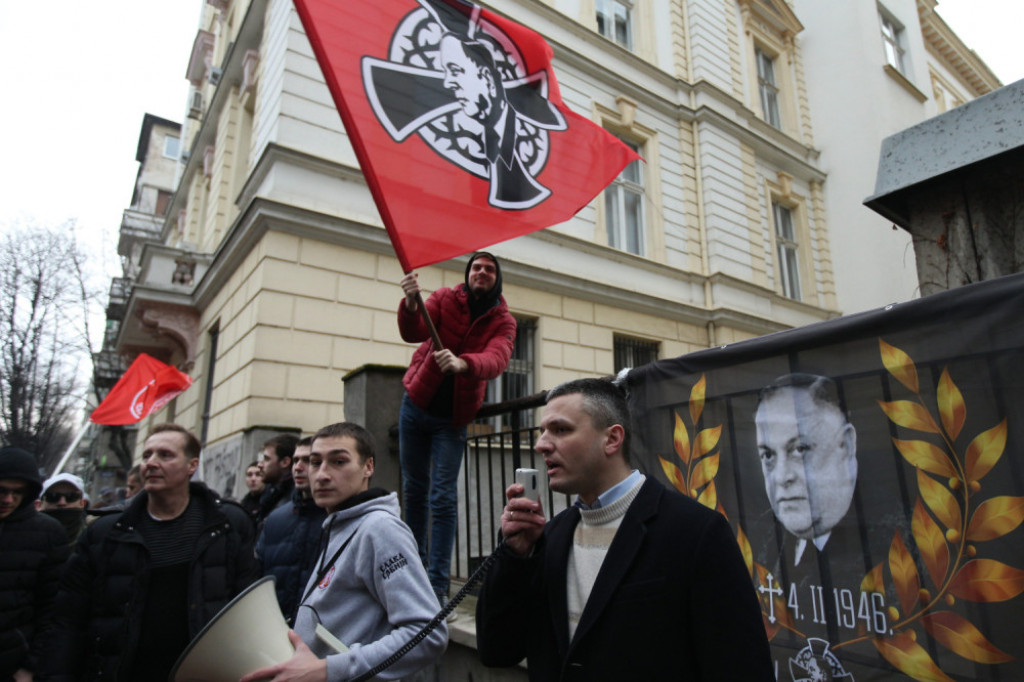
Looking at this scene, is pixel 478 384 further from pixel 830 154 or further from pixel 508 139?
pixel 830 154

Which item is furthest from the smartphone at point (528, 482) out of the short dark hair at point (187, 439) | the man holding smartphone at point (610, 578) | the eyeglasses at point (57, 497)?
the eyeglasses at point (57, 497)

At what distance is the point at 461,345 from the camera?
13.7 feet

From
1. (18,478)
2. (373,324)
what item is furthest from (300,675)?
(373,324)

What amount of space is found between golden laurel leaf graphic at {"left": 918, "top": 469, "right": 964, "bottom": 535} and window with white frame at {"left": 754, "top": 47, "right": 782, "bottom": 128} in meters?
17.5

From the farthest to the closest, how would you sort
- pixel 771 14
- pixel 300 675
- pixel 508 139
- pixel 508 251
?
1. pixel 771 14
2. pixel 508 251
3. pixel 508 139
4. pixel 300 675

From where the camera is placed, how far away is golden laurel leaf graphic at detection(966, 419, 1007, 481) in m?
2.01

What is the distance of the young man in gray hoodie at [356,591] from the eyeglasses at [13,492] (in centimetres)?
205

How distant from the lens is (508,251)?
1059 centimetres

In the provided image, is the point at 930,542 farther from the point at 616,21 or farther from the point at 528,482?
the point at 616,21

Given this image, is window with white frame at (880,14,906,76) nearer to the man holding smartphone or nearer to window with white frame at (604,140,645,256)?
window with white frame at (604,140,645,256)

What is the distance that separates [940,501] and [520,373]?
8700 mm

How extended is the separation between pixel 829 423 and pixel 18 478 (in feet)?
13.3

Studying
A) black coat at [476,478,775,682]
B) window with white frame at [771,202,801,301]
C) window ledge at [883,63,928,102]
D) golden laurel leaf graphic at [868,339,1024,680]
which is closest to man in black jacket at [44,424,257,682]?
black coat at [476,478,775,682]

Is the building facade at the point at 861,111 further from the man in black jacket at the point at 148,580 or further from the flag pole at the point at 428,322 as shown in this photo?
the man in black jacket at the point at 148,580
